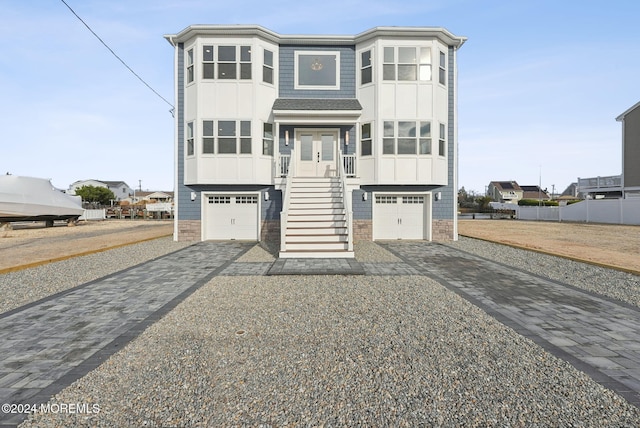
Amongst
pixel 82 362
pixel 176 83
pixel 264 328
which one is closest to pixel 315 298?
pixel 264 328

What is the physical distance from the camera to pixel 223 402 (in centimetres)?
269

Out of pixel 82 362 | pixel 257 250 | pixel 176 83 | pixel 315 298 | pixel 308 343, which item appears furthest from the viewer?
pixel 176 83

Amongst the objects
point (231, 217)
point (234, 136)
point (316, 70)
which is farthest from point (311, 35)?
point (231, 217)

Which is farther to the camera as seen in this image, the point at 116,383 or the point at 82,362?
the point at 82,362

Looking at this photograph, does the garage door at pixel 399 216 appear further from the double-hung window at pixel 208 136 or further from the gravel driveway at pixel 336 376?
the gravel driveway at pixel 336 376

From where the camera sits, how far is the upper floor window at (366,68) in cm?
1266

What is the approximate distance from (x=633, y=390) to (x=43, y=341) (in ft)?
23.1

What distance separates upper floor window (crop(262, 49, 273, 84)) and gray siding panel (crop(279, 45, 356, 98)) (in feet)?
1.65

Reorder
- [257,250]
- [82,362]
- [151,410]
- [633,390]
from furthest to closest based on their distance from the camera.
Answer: [257,250] < [82,362] < [633,390] < [151,410]

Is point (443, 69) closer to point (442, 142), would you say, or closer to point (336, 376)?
point (442, 142)

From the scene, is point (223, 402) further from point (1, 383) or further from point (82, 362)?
point (1, 383)

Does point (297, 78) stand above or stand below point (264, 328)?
above

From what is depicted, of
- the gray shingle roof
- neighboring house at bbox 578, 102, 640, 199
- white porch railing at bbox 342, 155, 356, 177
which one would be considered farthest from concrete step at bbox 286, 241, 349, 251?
neighboring house at bbox 578, 102, 640, 199

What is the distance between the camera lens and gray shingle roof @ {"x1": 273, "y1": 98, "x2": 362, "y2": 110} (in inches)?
476
